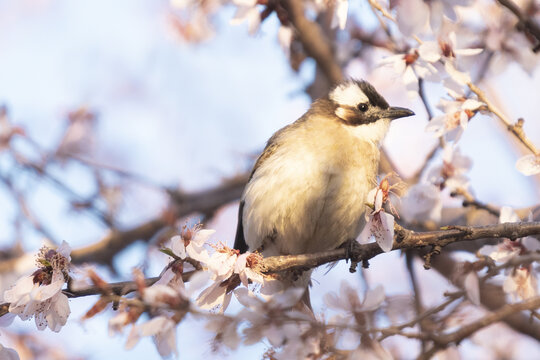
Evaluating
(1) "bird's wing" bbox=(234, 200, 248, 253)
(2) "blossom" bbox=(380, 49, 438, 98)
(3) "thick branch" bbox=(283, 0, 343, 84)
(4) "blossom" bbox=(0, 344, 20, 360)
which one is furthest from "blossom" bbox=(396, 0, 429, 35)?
(4) "blossom" bbox=(0, 344, 20, 360)

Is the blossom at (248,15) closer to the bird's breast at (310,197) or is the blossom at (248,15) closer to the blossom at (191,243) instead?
the bird's breast at (310,197)

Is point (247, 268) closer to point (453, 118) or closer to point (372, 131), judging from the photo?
point (453, 118)

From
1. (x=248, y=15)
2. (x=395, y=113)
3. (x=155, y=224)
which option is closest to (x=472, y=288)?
(x=248, y=15)

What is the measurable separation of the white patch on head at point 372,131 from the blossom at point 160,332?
2.49 m

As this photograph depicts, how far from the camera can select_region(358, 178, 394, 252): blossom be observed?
2793 mm

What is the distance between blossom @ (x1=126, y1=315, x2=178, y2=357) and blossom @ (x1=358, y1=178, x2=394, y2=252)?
995 millimetres

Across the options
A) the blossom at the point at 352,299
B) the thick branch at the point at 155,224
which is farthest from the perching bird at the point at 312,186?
the thick branch at the point at 155,224

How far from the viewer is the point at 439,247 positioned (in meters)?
2.87

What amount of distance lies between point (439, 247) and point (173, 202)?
3.71 metres

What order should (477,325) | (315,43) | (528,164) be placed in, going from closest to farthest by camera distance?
(477,325) → (528,164) → (315,43)

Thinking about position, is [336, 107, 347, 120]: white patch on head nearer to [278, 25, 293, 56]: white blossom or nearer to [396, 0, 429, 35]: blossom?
[278, 25, 293, 56]: white blossom

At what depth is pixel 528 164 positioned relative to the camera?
10.5 ft

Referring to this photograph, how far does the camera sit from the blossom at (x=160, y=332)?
2.39 m

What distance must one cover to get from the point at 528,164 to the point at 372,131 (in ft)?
5.34
